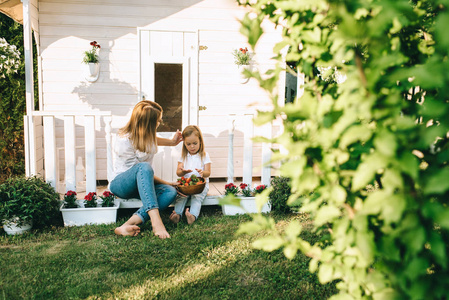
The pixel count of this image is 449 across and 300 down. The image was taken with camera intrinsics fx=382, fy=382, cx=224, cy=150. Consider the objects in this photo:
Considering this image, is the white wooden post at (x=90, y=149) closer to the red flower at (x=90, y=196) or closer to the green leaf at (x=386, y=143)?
the red flower at (x=90, y=196)

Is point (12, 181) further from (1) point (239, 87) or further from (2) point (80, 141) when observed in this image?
(1) point (239, 87)

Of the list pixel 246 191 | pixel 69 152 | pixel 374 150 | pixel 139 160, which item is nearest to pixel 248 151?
pixel 246 191

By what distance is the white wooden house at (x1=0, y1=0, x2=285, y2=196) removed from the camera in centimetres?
505

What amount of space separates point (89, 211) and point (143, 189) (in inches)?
26.6

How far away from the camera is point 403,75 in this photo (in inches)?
27.1

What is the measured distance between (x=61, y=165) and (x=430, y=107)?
17.5 feet

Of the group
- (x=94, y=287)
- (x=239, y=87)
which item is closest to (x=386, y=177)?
(x=94, y=287)

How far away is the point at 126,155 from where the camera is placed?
3771 mm

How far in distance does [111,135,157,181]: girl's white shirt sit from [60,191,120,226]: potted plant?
0.31m

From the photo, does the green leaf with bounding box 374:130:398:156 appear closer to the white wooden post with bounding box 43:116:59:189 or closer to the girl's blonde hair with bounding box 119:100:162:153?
the girl's blonde hair with bounding box 119:100:162:153

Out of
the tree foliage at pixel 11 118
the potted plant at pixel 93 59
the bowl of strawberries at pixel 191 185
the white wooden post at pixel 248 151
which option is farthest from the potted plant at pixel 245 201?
the tree foliage at pixel 11 118

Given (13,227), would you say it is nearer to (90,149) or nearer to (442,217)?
(90,149)

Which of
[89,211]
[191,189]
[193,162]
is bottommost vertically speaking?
[89,211]

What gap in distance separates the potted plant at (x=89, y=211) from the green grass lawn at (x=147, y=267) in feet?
0.51
